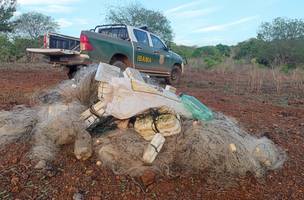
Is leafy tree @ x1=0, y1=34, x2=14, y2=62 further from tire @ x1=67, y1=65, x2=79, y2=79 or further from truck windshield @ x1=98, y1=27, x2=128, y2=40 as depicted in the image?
tire @ x1=67, y1=65, x2=79, y2=79

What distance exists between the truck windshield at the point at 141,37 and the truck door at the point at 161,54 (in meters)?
0.29

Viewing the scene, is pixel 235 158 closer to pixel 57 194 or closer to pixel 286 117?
pixel 57 194

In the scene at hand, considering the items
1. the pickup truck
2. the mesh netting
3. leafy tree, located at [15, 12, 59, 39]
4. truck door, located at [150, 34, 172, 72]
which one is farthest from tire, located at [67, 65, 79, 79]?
leafy tree, located at [15, 12, 59, 39]

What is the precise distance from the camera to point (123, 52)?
7.71m

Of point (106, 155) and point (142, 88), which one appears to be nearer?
point (106, 155)

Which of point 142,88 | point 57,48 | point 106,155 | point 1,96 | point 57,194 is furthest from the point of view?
point 57,48

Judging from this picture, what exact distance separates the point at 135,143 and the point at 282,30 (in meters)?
27.9

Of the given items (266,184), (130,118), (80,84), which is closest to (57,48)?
(80,84)

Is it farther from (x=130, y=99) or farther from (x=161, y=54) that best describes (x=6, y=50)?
(x=130, y=99)

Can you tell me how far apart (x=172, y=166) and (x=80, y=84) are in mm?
1520

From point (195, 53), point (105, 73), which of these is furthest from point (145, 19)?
point (105, 73)

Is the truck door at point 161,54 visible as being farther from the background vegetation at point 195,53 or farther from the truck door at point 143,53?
the background vegetation at point 195,53

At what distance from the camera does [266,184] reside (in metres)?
2.94

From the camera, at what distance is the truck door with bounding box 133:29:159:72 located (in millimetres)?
8219
